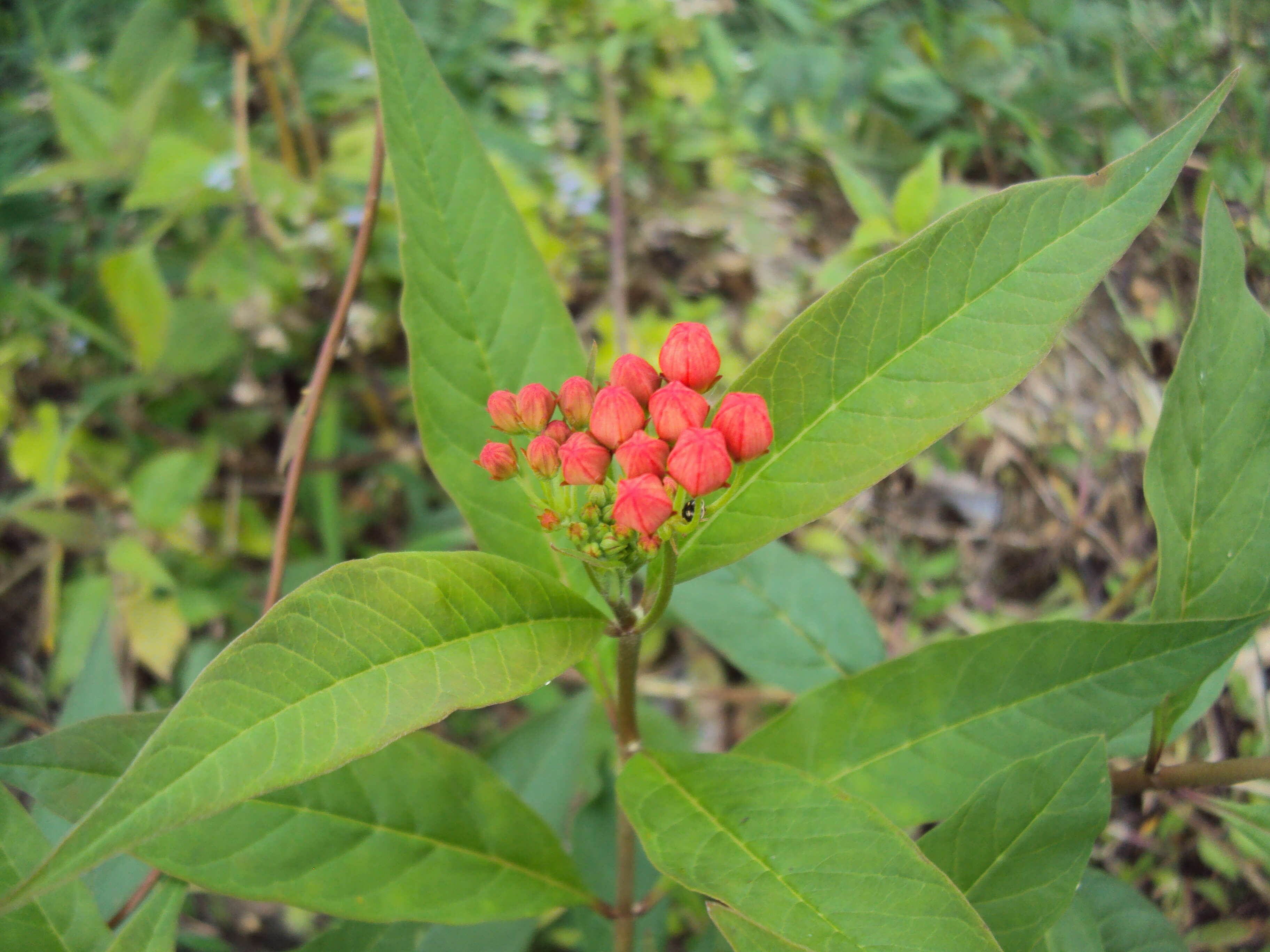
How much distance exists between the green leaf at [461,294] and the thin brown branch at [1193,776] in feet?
3.18

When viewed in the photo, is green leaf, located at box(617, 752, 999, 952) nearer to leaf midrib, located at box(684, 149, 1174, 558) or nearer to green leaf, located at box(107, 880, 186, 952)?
leaf midrib, located at box(684, 149, 1174, 558)

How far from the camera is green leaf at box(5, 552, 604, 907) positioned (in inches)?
30.6

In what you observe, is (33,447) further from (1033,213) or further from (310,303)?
(1033,213)

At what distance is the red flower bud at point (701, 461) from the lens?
1.02 metres

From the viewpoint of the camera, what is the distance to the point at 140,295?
2.50 m

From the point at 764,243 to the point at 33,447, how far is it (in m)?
2.51

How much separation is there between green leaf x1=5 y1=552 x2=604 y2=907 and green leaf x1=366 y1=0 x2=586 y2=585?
29 centimetres

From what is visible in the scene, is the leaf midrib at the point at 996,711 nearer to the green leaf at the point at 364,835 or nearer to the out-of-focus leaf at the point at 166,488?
the green leaf at the point at 364,835

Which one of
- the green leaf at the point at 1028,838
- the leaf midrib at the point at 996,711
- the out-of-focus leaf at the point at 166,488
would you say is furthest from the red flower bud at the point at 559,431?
the out-of-focus leaf at the point at 166,488

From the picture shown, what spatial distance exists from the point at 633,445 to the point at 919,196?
6.33 feet

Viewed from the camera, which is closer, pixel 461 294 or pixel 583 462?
pixel 583 462

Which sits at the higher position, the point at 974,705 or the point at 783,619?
the point at 974,705

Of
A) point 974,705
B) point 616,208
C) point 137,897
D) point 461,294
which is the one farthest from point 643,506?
point 616,208

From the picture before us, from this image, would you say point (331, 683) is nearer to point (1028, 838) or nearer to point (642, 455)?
point (642, 455)
